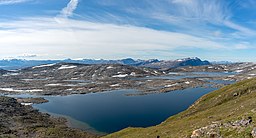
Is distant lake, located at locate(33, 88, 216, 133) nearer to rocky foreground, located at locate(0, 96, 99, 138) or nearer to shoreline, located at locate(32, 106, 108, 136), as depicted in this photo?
shoreline, located at locate(32, 106, 108, 136)

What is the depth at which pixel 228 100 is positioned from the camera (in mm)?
72125

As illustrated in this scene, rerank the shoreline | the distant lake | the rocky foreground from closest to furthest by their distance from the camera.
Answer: the rocky foreground < the shoreline < the distant lake

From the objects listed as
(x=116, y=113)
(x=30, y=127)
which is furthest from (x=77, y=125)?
(x=116, y=113)

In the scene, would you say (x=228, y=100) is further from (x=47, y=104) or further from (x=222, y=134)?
(x=47, y=104)

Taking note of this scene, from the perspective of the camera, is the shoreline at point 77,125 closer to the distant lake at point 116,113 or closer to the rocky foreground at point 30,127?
the distant lake at point 116,113

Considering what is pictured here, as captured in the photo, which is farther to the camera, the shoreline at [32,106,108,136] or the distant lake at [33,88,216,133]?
the distant lake at [33,88,216,133]

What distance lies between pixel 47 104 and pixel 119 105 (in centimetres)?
5194

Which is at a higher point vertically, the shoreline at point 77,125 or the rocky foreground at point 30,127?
the rocky foreground at point 30,127

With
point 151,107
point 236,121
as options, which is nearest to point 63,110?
point 151,107

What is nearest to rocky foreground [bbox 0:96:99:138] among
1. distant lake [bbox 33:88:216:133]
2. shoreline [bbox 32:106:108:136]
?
shoreline [bbox 32:106:108:136]

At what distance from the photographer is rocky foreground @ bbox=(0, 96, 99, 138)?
285 ft

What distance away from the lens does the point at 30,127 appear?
96.1 m

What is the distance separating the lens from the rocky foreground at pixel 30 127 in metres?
86.8

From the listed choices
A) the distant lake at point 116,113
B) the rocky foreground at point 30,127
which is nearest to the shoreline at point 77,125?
the distant lake at point 116,113
